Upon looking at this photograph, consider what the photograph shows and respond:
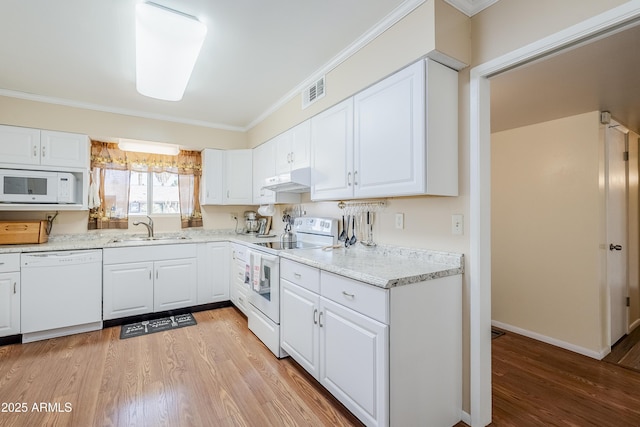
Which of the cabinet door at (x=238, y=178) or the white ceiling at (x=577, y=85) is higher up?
the white ceiling at (x=577, y=85)

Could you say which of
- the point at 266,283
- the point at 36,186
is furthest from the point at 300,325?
the point at 36,186

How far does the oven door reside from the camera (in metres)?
2.46

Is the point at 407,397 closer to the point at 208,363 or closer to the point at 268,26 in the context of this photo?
the point at 208,363

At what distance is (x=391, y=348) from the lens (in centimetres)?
144

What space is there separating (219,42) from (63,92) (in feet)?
6.83

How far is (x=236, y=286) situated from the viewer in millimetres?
3547

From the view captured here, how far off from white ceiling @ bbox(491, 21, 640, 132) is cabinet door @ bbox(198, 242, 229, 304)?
130 inches

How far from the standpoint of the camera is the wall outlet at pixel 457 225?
70.1 inches

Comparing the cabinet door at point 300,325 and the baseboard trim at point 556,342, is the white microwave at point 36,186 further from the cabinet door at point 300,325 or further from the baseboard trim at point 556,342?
the baseboard trim at point 556,342

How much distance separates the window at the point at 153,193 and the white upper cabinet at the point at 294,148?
1.68 meters

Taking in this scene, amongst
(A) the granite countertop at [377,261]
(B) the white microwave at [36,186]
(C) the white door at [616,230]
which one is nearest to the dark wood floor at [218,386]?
(C) the white door at [616,230]

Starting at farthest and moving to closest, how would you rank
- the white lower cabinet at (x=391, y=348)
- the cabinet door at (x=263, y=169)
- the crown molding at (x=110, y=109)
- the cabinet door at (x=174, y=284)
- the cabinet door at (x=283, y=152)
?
the cabinet door at (x=263, y=169), the cabinet door at (x=174, y=284), the cabinet door at (x=283, y=152), the crown molding at (x=110, y=109), the white lower cabinet at (x=391, y=348)

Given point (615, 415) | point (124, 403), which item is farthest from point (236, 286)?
point (615, 415)

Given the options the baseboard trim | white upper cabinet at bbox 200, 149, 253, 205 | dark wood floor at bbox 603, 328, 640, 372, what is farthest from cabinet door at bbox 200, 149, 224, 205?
dark wood floor at bbox 603, 328, 640, 372
